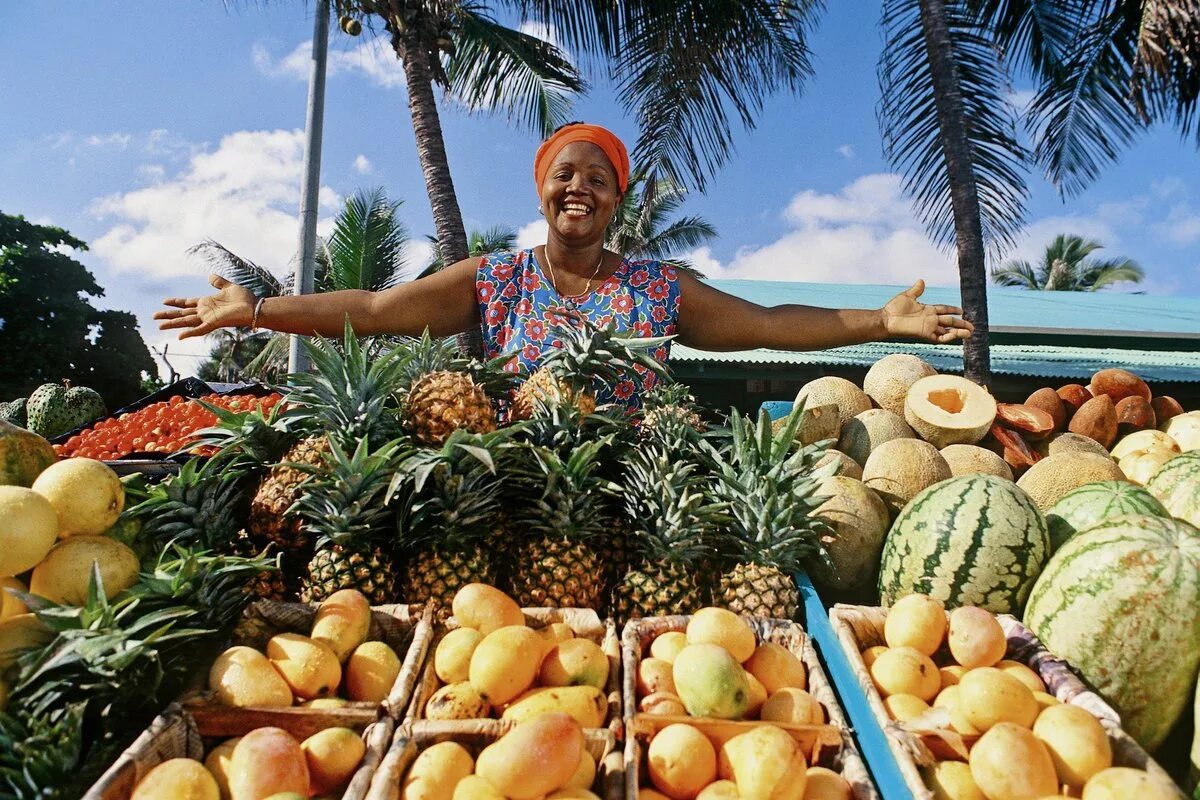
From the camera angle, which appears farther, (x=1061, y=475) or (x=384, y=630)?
(x=1061, y=475)

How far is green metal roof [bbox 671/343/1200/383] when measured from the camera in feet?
34.7

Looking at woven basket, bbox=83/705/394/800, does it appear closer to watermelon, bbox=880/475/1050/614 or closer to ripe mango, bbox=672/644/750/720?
ripe mango, bbox=672/644/750/720

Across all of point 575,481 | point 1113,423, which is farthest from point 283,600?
point 1113,423

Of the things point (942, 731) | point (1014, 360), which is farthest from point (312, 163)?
point (1014, 360)

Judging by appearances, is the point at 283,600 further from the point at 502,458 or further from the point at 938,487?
the point at 938,487

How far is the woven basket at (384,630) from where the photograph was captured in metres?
1.89

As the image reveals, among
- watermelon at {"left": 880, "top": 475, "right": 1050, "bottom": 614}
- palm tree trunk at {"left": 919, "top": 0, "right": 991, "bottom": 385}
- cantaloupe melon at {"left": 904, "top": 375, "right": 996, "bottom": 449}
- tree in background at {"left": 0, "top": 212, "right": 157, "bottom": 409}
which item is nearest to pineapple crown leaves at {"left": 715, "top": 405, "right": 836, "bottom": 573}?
watermelon at {"left": 880, "top": 475, "right": 1050, "bottom": 614}

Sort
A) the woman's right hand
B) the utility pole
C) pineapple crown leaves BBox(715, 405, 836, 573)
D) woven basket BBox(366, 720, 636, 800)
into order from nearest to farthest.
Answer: woven basket BBox(366, 720, 636, 800) → pineapple crown leaves BBox(715, 405, 836, 573) → the woman's right hand → the utility pole

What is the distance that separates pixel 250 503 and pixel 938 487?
2.69 metres

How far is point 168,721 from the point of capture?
169 centimetres

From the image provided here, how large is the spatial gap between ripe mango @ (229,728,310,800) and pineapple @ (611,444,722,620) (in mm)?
1148

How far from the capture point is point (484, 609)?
2.07 m

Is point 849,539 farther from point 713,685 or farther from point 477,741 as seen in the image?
point 477,741

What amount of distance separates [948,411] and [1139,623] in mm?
2821
